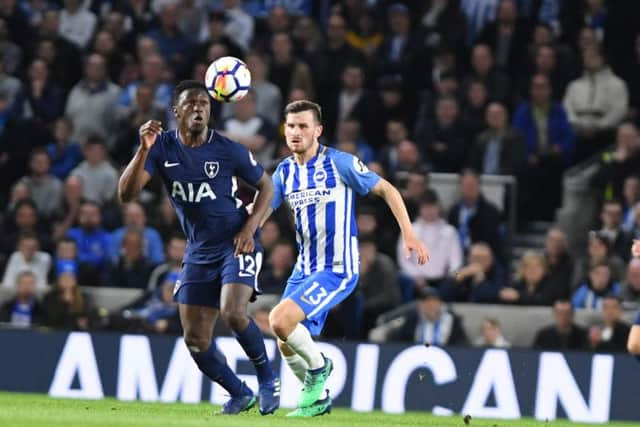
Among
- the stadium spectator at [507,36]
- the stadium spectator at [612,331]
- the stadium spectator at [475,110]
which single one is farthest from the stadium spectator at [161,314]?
the stadium spectator at [507,36]

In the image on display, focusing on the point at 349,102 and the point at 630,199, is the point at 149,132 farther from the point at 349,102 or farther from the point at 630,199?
the point at 349,102

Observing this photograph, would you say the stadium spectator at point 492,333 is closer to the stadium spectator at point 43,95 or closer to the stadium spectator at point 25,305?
the stadium spectator at point 25,305

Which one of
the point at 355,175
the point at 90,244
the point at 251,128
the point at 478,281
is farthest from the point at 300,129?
the point at 90,244

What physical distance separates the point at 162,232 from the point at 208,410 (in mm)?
5056

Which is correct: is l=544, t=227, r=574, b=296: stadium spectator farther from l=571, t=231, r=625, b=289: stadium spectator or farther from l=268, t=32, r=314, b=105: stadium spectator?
l=268, t=32, r=314, b=105: stadium spectator

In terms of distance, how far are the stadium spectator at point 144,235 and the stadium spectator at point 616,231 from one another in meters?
4.67

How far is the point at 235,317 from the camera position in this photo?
10.7 m

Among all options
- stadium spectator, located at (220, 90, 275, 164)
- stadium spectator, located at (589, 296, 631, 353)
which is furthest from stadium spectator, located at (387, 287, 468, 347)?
stadium spectator, located at (220, 90, 275, 164)

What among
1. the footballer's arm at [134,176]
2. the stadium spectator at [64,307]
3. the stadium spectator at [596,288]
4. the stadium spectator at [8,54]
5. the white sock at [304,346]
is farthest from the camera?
the stadium spectator at [8,54]

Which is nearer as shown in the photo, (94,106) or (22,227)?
(22,227)

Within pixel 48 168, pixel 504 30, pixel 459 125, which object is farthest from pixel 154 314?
pixel 504 30

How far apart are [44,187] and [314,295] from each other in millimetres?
8195

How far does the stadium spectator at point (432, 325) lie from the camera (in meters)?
15.6

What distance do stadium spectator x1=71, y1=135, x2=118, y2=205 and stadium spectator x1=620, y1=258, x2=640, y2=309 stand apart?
579cm
